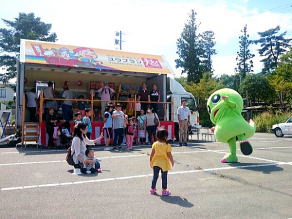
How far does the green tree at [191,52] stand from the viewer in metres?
52.3

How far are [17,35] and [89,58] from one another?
1232 inches

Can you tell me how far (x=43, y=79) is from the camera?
53.0 feet

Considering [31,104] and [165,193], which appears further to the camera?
[31,104]

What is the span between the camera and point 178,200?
5457mm

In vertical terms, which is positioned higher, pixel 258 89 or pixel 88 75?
pixel 258 89

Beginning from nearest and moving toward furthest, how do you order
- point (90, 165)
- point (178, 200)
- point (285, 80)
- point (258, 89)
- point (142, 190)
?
1. point (178, 200)
2. point (142, 190)
3. point (90, 165)
4. point (285, 80)
5. point (258, 89)

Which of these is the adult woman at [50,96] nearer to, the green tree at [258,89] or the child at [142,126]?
the child at [142,126]

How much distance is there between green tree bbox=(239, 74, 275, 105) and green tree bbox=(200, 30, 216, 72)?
1373 centimetres

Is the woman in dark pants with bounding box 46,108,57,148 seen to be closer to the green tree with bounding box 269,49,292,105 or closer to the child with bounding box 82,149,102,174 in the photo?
the child with bounding box 82,149,102,174

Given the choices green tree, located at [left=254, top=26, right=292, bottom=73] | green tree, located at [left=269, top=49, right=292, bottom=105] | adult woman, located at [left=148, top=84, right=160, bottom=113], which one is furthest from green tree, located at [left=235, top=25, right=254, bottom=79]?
adult woman, located at [left=148, top=84, right=160, bottom=113]

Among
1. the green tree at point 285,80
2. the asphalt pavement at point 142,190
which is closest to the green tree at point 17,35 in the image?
the green tree at point 285,80

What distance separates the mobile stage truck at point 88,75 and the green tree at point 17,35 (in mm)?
26062

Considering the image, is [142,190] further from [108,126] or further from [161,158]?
[108,126]

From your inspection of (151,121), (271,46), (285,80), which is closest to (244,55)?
(271,46)
